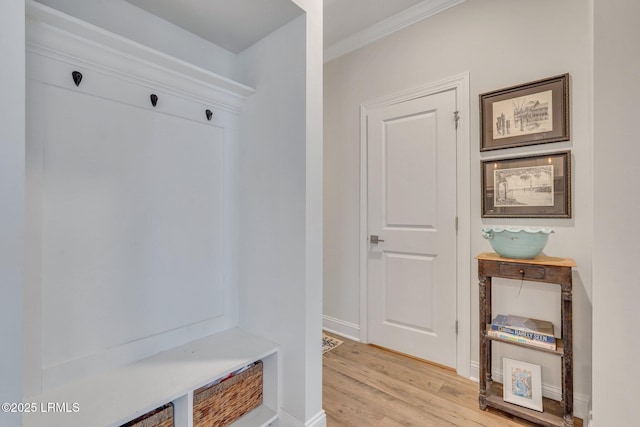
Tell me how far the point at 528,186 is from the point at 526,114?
0.46m

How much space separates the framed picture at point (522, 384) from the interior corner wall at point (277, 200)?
1.24m

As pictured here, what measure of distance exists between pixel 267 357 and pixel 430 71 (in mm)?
2292

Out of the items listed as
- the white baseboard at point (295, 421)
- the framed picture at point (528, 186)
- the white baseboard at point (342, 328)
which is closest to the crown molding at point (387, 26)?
the framed picture at point (528, 186)

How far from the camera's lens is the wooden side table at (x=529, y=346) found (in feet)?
5.04

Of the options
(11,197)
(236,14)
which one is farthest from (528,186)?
(11,197)

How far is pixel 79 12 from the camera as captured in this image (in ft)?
4.14

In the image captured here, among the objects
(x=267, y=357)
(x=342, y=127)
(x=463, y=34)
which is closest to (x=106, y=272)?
(x=267, y=357)

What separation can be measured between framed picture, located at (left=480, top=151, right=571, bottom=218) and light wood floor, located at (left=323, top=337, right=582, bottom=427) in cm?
119

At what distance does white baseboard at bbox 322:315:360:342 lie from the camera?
2.68m

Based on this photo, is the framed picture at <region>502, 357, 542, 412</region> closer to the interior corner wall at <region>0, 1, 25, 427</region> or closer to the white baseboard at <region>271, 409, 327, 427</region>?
the white baseboard at <region>271, 409, 327, 427</region>

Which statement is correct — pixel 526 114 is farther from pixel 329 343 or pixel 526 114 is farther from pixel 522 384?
pixel 329 343

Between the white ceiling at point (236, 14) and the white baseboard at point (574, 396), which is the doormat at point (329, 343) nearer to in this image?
the white baseboard at point (574, 396)

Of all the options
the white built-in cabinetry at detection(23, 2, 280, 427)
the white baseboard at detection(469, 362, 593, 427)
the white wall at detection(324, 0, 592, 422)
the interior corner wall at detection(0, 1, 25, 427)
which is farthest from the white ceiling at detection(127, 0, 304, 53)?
the white baseboard at detection(469, 362, 593, 427)

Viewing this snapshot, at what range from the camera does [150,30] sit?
148 cm
